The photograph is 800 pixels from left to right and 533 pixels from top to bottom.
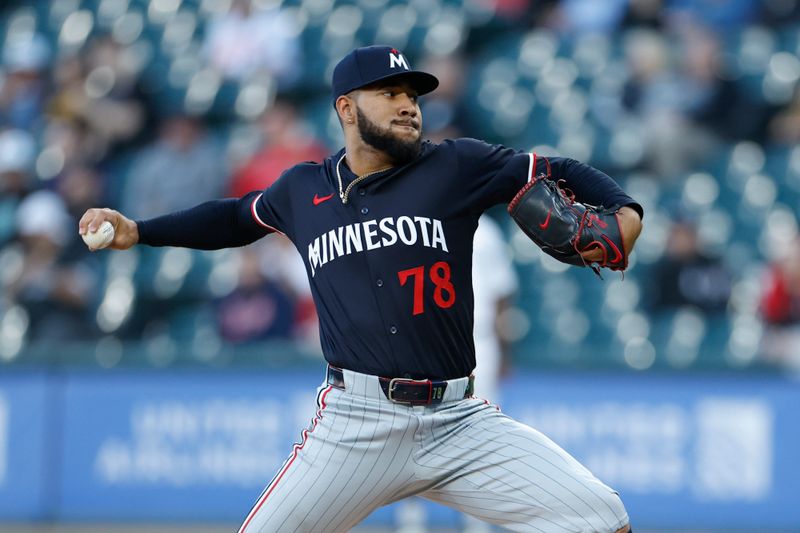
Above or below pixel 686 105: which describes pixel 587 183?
below

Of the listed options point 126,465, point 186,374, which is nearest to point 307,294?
point 186,374

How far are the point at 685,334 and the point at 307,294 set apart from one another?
293 cm

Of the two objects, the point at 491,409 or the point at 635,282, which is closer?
the point at 491,409

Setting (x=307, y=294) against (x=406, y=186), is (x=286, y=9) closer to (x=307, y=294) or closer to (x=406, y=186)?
(x=307, y=294)

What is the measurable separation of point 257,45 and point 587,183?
865 cm

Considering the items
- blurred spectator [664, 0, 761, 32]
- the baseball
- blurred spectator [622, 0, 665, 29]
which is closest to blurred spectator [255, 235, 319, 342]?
blurred spectator [622, 0, 665, 29]

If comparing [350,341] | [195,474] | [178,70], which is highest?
[178,70]

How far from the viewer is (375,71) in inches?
188

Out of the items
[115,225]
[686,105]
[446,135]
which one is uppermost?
[686,105]

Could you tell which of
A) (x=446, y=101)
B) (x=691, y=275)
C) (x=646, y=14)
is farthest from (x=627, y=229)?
(x=646, y=14)

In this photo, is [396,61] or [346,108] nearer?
[396,61]

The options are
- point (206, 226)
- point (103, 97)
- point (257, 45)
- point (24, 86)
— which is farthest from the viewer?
point (24, 86)

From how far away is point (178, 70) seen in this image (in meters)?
13.4

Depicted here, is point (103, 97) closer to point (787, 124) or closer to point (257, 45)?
point (257, 45)
